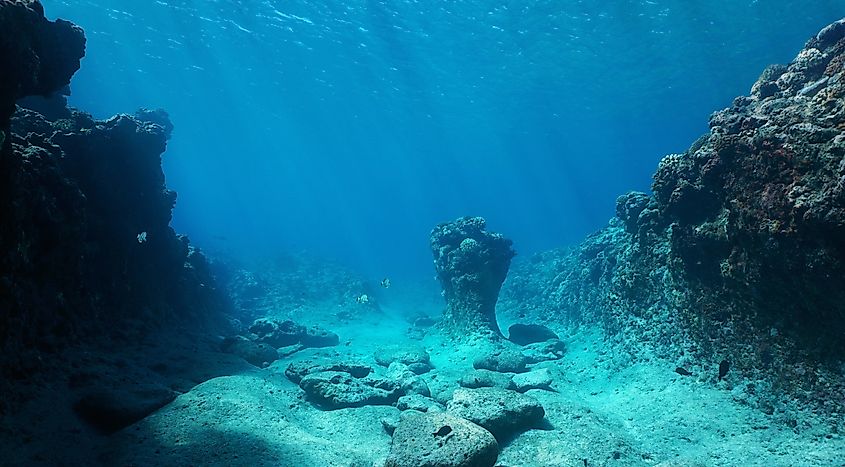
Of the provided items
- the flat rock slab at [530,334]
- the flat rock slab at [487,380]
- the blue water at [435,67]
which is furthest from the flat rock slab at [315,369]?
the blue water at [435,67]

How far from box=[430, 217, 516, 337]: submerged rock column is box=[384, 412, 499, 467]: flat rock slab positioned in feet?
32.7

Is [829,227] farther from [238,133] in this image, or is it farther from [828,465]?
[238,133]

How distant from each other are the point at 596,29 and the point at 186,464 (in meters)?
31.8

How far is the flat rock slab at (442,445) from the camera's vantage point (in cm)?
611

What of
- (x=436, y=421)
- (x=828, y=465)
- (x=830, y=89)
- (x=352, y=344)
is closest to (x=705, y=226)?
(x=830, y=89)

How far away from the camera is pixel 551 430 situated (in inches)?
320

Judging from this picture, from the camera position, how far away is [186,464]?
5.40 m

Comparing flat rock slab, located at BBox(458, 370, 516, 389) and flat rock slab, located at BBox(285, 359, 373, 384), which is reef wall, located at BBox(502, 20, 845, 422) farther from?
flat rock slab, located at BBox(285, 359, 373, 384)

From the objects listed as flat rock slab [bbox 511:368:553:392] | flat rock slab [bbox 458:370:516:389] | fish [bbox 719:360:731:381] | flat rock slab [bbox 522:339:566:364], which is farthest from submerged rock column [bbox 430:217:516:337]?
fish [bbox 719:360:731:381]

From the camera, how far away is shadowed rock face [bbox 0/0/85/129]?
5.07m

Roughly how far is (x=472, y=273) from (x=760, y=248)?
1165cm

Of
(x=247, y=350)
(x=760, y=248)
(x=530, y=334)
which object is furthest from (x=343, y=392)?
(x=530, y=334)

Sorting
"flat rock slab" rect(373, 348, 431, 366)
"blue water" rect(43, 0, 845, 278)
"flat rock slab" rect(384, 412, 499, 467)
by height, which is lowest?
"flat rock slab" rect(384, 412, 499, 467)

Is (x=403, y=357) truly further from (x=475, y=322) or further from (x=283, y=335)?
(x=283, y=335)
